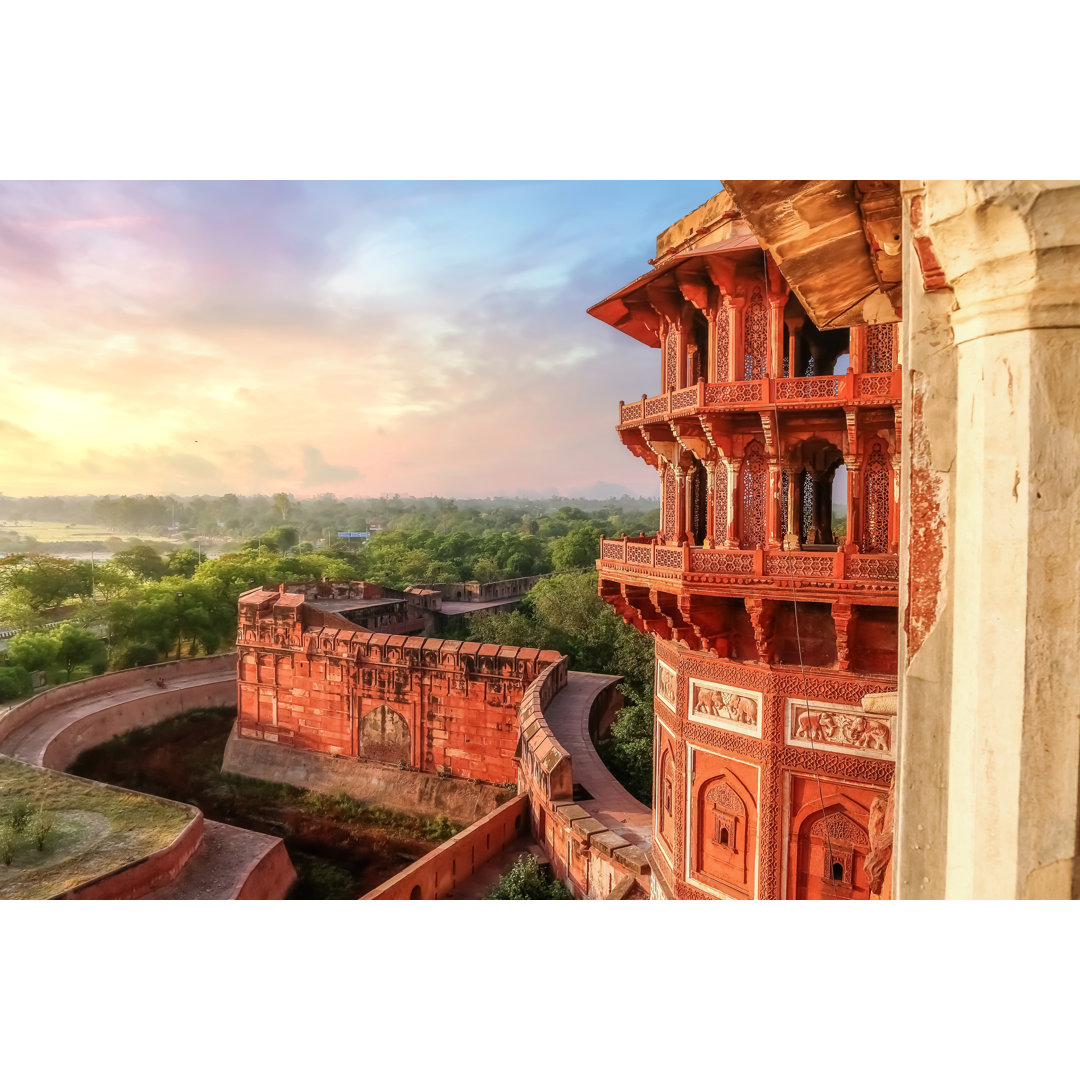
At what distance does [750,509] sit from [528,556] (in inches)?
1267

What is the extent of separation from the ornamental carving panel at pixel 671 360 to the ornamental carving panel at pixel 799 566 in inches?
65.7

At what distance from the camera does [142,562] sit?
26.2m

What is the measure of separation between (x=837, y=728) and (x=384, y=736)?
36.6 feet

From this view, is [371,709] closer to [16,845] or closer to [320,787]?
[320,787]

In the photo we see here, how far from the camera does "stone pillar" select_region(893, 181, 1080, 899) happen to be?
1.37 meters

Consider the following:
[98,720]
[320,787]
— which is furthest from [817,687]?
[98,720]

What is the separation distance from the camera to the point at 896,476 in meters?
4.35

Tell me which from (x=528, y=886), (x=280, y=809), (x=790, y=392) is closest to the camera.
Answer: (x=790, y=392)

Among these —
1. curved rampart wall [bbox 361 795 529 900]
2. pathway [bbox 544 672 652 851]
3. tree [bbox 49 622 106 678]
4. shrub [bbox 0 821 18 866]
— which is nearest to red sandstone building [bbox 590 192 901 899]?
pathway [bbox 544 672 652 851]

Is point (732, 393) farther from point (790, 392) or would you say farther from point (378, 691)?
point (378, 691)

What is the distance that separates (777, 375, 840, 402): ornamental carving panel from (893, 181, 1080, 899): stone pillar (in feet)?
9.46

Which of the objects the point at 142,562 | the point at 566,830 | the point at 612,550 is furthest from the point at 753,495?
the point at 142,562

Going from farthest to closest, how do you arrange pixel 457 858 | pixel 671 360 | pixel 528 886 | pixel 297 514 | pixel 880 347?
pixel 297 514, pixel 457 858, pixel 528 886, pixel 671 360, pixel 880 347

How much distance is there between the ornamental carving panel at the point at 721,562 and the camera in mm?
4430
